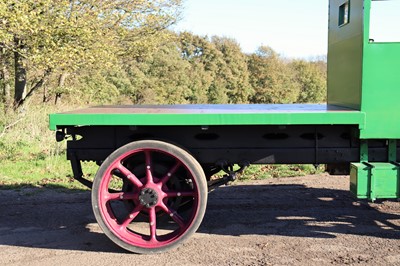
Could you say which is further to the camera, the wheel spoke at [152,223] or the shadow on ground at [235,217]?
the shadow on ground at [235,217]

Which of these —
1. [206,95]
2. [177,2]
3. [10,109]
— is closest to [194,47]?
[206,95]

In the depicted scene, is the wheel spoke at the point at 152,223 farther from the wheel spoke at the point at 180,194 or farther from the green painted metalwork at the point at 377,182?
the green painted metalwork at the point at 377,182

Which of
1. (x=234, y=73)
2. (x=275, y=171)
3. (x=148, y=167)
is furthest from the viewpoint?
(x=234, y=73)

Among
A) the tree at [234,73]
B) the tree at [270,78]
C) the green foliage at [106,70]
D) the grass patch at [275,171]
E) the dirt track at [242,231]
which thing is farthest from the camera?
the tree at [234,73]

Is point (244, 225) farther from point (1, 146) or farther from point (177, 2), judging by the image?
point (177, 2)

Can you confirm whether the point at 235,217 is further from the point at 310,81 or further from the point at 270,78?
the point at 270,78

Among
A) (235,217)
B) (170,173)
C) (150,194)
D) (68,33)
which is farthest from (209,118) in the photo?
(68,33)

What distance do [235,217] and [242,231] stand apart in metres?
0.50

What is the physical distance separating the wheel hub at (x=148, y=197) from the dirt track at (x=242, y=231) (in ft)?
1.52

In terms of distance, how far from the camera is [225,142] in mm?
4281

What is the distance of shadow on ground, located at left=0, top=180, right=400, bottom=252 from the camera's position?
4523 millimetres

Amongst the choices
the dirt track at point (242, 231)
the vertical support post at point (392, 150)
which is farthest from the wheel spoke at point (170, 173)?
the vertical support post at point (392, 150)

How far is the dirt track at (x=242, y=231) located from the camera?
3941 millimetres

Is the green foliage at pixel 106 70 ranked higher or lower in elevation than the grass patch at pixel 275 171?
higher
